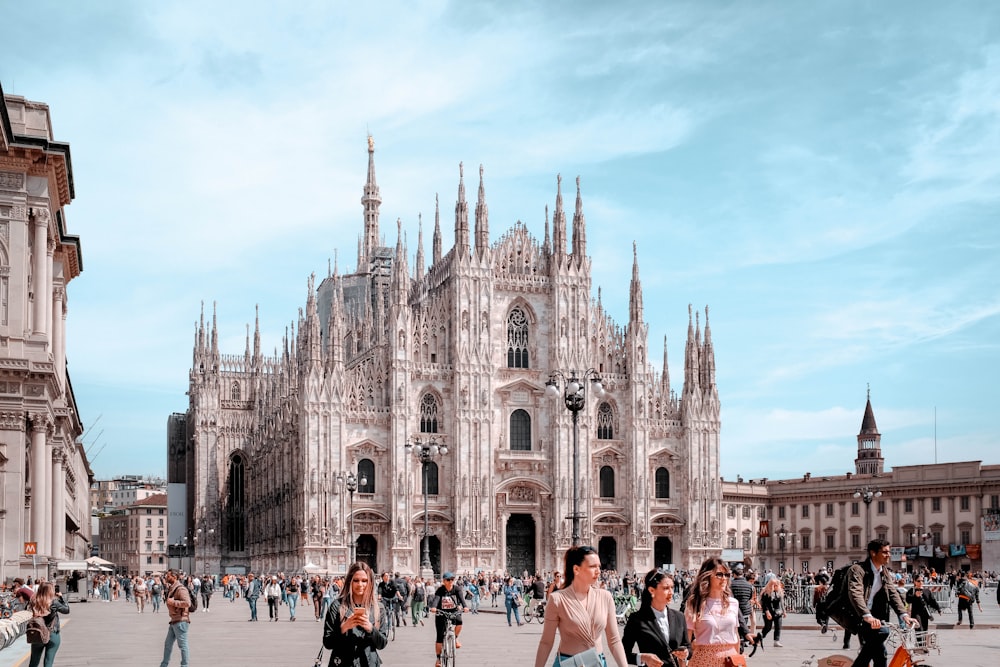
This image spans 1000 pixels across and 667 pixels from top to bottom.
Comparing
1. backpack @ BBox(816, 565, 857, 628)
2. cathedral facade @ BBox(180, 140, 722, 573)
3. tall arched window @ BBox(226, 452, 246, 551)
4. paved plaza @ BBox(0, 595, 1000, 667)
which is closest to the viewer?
backpack @ BBox(816, 565, 857, 628)

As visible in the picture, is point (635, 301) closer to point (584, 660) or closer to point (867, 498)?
point (867, 498)

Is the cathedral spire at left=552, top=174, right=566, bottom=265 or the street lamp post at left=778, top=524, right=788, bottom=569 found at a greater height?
the cathedral spire at left=552, top=174, right=566, bottom=265

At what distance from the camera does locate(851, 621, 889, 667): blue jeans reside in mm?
11688

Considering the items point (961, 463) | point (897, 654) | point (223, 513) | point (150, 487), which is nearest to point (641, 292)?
point (961, 463)

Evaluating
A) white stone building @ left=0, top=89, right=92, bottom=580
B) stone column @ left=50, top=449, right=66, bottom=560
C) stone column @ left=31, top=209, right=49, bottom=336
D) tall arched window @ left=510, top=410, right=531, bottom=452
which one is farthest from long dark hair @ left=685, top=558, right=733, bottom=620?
tall arched window @ left=510, top=410, right=531, bottom=452

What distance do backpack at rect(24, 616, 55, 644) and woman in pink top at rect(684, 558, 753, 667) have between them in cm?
919

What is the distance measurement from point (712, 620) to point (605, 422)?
62.7 meters

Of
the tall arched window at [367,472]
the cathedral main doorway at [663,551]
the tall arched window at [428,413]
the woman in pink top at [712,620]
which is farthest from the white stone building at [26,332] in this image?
the cathedral main doorway at [663,551]

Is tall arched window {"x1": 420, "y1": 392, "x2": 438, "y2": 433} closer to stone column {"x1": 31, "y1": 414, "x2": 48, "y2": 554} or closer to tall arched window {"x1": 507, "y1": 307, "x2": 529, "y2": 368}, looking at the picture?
tall arched window {"x1": 507, "y1": 307, "x2": 529, "y2": 368}

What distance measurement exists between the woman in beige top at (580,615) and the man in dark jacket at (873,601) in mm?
3446

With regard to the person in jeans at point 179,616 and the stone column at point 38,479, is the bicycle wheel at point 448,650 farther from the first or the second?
the stone column at point 38,479

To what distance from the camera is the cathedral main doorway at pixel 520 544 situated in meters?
70.9

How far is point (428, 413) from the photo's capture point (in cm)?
6931

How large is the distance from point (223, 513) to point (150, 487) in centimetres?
9010
